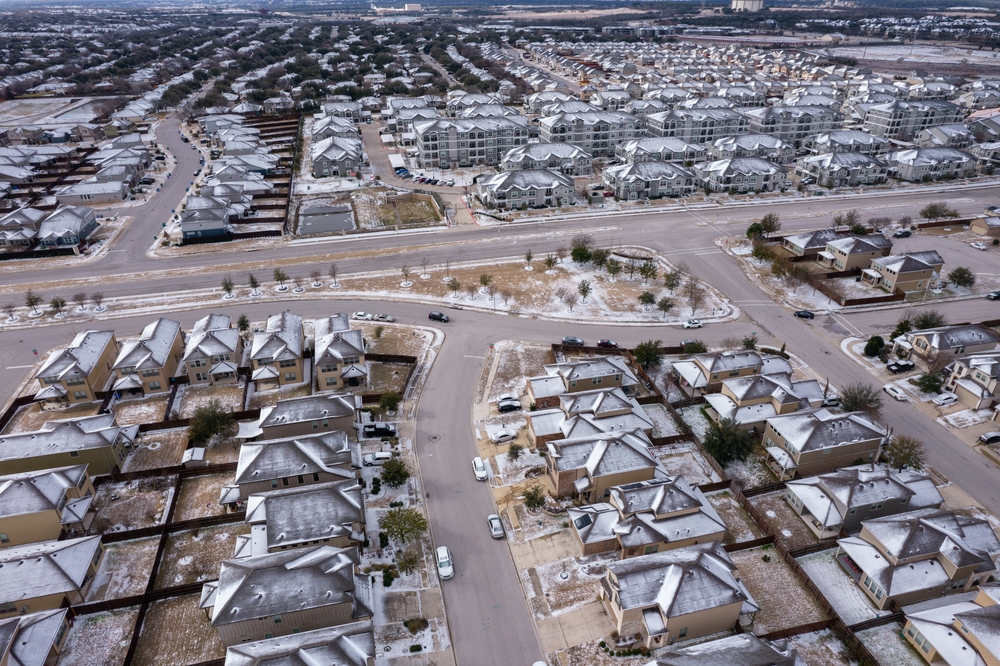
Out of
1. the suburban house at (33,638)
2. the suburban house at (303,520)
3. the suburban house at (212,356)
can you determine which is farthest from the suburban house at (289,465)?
the suburban house at (212,356)

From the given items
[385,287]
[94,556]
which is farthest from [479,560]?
[385,287]

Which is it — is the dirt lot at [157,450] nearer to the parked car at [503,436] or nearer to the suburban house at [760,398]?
the parked car at [503,436]

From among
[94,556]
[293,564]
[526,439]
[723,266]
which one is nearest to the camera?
[293,564]

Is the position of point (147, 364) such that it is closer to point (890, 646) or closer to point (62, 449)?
point (62, 449)

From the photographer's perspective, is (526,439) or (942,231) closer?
(526,439)

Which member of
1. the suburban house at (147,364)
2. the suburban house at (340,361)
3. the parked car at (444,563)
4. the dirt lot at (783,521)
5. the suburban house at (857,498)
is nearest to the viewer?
the parked car at (444,563)

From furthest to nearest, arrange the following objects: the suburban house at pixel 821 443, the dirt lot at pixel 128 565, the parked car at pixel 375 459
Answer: the parked car at pixel 375 459
the suburban house at pixel 821 443
the dirt lot at pixel 128 565

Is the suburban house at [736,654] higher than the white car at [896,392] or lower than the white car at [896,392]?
higher

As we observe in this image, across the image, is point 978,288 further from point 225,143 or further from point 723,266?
point 225,143
